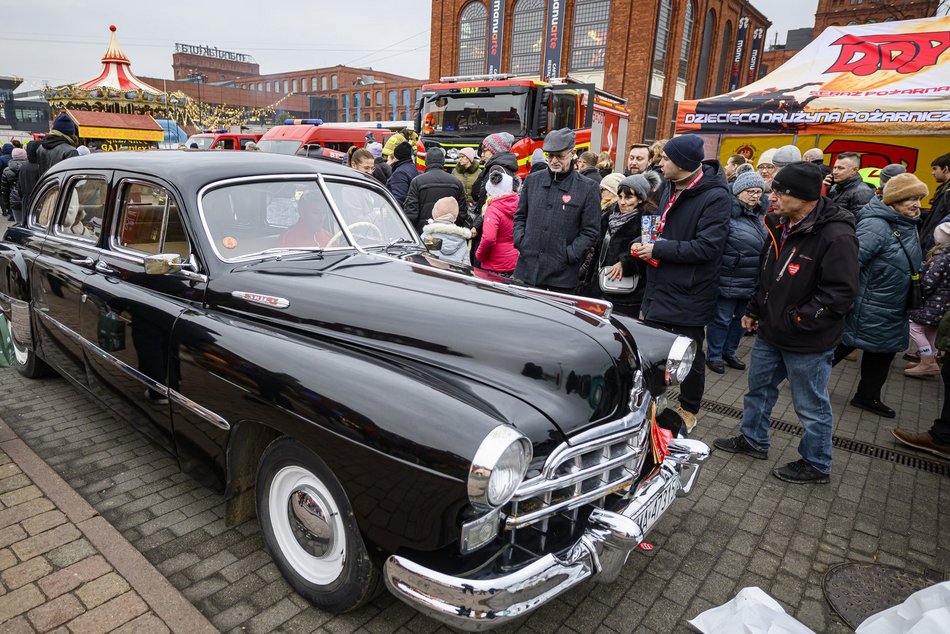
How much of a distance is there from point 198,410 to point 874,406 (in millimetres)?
5376

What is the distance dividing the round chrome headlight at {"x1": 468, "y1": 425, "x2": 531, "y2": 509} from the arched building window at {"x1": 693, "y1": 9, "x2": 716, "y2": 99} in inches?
1582

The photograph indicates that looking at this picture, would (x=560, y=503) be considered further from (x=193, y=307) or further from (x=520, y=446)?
(x=193, y=307)

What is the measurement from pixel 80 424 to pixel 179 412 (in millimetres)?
1862

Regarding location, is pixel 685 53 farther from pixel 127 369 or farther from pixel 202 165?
pixel 127 369

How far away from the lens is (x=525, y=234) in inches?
187

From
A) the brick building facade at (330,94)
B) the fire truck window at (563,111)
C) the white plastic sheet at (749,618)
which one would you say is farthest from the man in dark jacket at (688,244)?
the brick building facade at (330,94)

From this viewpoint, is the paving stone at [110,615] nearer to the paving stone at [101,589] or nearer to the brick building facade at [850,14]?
the paving stone at [101,589]

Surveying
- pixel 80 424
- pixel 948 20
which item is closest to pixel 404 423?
pixel 80 424

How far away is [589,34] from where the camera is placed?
31.2 meters

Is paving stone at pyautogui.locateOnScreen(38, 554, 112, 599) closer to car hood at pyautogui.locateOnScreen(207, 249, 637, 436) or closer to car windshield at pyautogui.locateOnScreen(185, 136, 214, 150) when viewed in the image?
car hood at pyautogui.locateOnScreen(207, 249, 637, 436)

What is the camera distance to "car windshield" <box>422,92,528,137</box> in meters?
12.8

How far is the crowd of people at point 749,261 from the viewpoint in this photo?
3.44 m

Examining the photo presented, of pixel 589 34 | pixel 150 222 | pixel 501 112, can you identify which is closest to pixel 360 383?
pixel 150 222

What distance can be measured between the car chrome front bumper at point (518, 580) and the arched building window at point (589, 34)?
109 ft
